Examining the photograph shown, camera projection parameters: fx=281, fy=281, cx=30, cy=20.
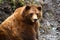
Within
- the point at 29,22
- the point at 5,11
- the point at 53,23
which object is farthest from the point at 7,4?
the point at 29,22

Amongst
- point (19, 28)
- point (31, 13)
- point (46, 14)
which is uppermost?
point (31, 13)

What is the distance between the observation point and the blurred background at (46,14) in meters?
10.4

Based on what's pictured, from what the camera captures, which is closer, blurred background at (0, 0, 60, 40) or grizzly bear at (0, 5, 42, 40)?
grizzly bear at (0, 5, 42, 40)

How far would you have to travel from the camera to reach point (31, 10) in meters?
7.24

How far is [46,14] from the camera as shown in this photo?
1261 cm

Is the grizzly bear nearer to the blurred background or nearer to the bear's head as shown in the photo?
the bear's head

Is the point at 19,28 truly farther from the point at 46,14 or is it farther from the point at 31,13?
the point at 46,14

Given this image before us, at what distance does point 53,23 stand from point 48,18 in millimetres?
452

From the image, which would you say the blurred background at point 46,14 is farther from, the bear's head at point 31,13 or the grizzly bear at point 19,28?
the bear's head at point 31,13

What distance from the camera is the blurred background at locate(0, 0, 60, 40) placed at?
10387mm

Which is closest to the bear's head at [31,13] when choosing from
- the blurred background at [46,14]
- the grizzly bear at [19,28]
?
the grizzly bear at [19,28]

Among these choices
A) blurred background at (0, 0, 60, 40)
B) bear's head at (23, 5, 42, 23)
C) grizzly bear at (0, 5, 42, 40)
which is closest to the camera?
bear's head at (23, 5, 42, 23)

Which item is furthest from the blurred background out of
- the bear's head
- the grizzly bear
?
the bear's head

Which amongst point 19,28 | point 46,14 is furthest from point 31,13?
point 46,14
